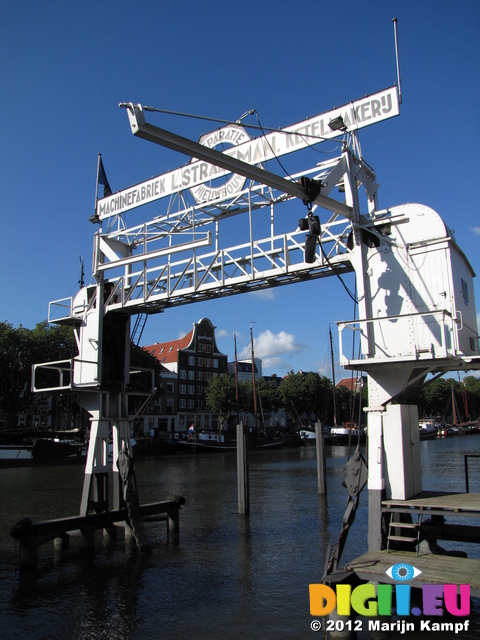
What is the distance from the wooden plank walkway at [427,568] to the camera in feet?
27.7

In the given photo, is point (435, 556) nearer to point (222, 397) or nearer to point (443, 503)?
point (443, 503)

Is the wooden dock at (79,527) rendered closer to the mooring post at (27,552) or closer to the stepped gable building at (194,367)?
the mooring post at (27,552)

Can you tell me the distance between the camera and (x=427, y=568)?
9.05 m

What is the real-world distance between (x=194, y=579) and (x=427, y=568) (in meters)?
6.80

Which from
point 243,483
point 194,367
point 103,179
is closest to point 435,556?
point 243,483

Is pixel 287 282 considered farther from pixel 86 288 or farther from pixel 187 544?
pixel 187 544

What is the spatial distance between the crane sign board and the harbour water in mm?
9988

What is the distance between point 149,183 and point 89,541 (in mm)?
10828

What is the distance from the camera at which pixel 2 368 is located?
183ft

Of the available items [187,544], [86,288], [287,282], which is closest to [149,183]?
[86,288]

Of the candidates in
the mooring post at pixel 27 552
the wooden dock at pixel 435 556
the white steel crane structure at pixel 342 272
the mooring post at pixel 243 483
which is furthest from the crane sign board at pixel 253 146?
the mooring post at pixel 243 483

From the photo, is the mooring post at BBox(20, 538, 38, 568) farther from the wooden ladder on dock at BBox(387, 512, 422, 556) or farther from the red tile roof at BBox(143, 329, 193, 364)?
the red tile roof at BBox(143, 329, 193, 364)

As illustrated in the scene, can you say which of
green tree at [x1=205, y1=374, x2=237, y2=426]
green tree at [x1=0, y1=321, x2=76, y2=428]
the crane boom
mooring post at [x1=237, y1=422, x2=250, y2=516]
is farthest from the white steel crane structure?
green tree at [x1=205, y1=374, x2=237, y2=426]

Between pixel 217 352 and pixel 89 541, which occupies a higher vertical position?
pixel 217 352
